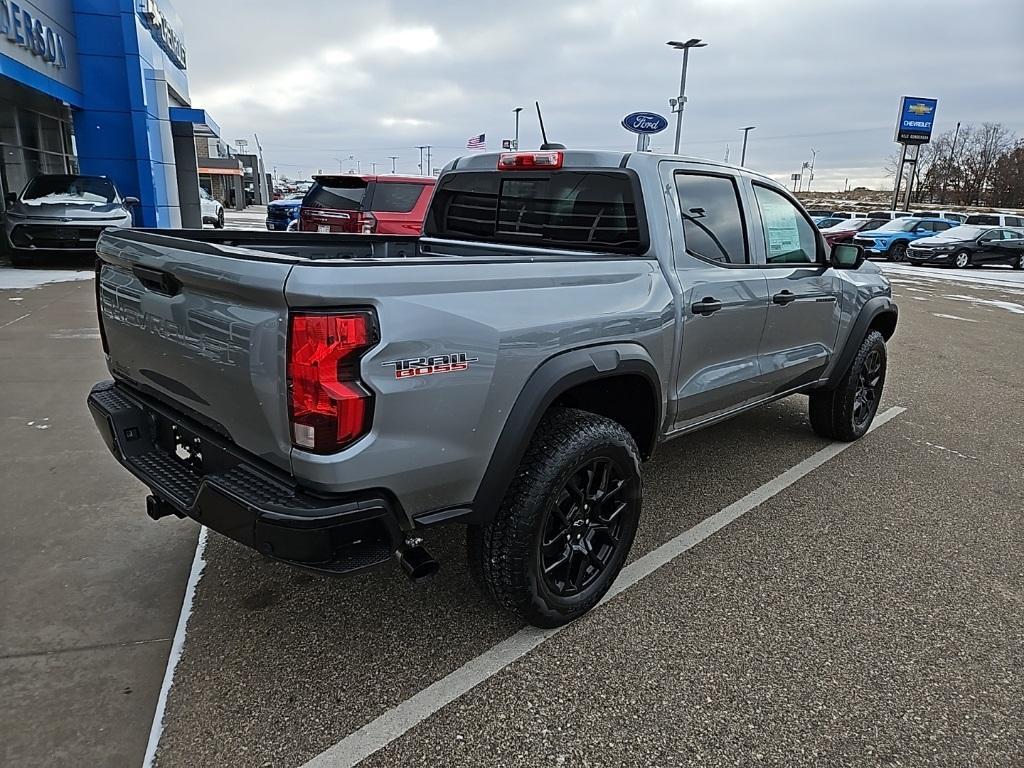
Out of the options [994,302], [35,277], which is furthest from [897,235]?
[35,277]

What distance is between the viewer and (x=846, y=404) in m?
5.11

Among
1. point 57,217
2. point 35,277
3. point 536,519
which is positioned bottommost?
point 35,277

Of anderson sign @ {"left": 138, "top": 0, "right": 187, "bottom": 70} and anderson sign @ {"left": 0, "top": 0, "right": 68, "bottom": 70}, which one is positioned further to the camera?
anderson sign @ {"left": 138, "top": 0, "right": 187, "bottom": 70}

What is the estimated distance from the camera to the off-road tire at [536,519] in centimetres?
263

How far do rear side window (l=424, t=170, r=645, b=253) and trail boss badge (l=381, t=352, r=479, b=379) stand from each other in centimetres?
139

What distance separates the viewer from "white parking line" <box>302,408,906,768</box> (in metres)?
2.26

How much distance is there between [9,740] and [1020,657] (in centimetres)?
363

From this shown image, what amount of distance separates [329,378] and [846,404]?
4206 millimetres

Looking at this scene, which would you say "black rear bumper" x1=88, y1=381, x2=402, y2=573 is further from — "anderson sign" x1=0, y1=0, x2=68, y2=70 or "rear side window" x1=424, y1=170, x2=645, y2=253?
"anderson sign" x1=0, y1=0, x2=68, y2=70

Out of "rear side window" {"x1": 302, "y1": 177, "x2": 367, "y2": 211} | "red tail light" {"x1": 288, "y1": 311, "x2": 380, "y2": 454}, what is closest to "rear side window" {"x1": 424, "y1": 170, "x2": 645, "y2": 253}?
"red tail light" {"x1": 288, "y1": 311, "x2": 380, "y2": 454}

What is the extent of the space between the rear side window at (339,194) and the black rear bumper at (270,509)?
8.66m

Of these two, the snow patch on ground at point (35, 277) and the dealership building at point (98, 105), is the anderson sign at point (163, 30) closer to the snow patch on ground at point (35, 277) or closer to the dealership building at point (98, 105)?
the dealership building at point (98, 105)

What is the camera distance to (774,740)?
7.74 feet

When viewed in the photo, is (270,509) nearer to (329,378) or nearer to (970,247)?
(329,378)
